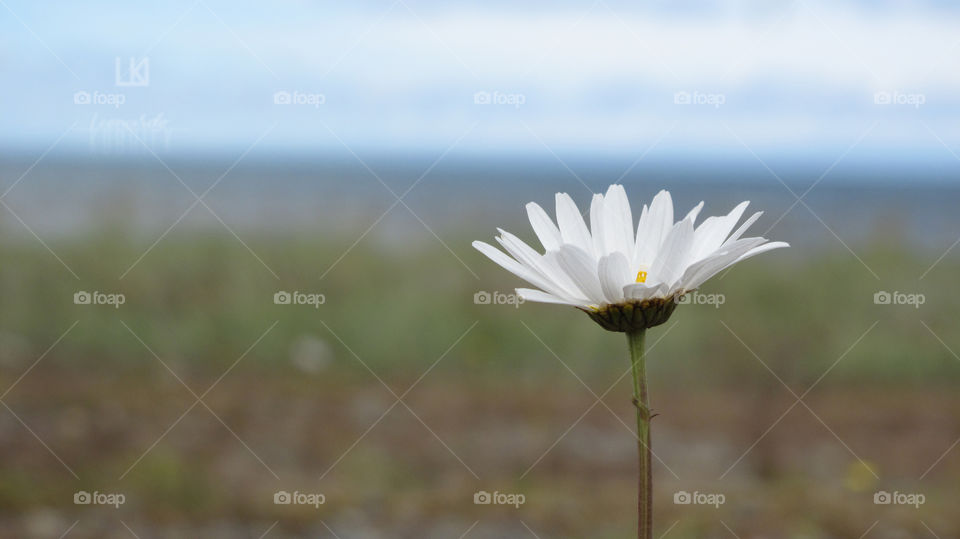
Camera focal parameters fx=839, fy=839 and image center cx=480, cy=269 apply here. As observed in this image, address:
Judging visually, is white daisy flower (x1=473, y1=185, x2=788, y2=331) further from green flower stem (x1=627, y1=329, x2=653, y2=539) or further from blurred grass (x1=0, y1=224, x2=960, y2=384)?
blurred grass (x1=0, y1=224, x2=960, y2=384)

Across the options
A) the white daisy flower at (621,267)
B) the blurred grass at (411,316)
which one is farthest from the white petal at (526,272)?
the blurred grass at (411,316)

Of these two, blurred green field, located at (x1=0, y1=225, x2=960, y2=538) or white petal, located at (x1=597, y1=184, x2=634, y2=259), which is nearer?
white petal, located at (x1=597, y1=184, x2=634, y2=259)

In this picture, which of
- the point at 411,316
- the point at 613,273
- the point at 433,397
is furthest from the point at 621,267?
the point at 411,316

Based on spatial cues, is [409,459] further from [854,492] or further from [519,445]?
[854,492]

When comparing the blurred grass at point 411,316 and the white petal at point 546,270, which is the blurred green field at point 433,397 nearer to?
the blurred grass at point 411,316

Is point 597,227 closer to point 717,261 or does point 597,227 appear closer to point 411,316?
point 717,261

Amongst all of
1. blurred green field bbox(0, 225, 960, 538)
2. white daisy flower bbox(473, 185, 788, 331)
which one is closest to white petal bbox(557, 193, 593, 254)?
white daisy flower bbox(473, 185, 788, 331)
